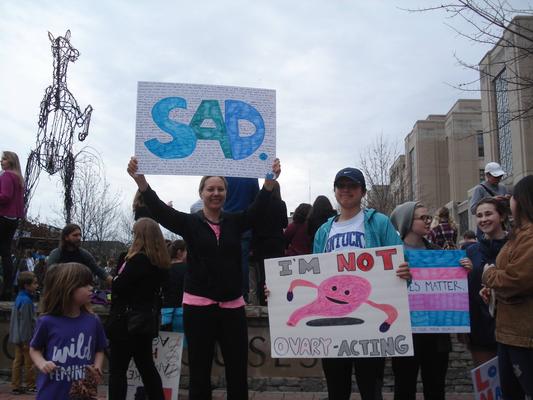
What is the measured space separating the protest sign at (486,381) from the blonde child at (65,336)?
9.48ft

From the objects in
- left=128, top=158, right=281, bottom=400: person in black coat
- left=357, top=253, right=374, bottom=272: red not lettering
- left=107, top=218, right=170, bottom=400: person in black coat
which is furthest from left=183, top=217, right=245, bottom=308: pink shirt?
left=107, top=218, right=170, bottom=400: person in black coat

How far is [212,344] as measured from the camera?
12.8ft

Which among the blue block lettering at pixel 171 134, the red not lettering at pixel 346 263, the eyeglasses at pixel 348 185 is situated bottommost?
the red not lettering at pixel 346 263

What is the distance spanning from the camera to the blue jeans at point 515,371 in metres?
3.43

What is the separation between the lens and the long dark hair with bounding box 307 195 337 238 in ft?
23.6

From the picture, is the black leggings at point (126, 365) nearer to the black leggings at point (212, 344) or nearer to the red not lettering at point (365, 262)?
the black leggings at point (212, 344)

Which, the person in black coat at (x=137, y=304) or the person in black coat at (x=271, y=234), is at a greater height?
the person in black coat at (x=271, y=234)

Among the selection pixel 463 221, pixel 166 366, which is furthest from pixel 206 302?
pixel 463 221

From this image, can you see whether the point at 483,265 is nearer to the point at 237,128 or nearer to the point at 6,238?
the point at 237,128

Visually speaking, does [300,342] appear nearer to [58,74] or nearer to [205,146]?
[205,146]

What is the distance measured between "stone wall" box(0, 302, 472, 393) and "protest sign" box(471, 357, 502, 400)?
8.37ft

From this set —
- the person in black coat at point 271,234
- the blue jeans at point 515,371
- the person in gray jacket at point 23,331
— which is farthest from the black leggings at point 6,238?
the blue jeans at point 515,371

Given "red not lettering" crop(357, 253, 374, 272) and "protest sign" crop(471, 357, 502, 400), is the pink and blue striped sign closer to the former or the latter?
"protest sign" crop(471, 357, 502, 400)

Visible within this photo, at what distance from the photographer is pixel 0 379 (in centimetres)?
717
